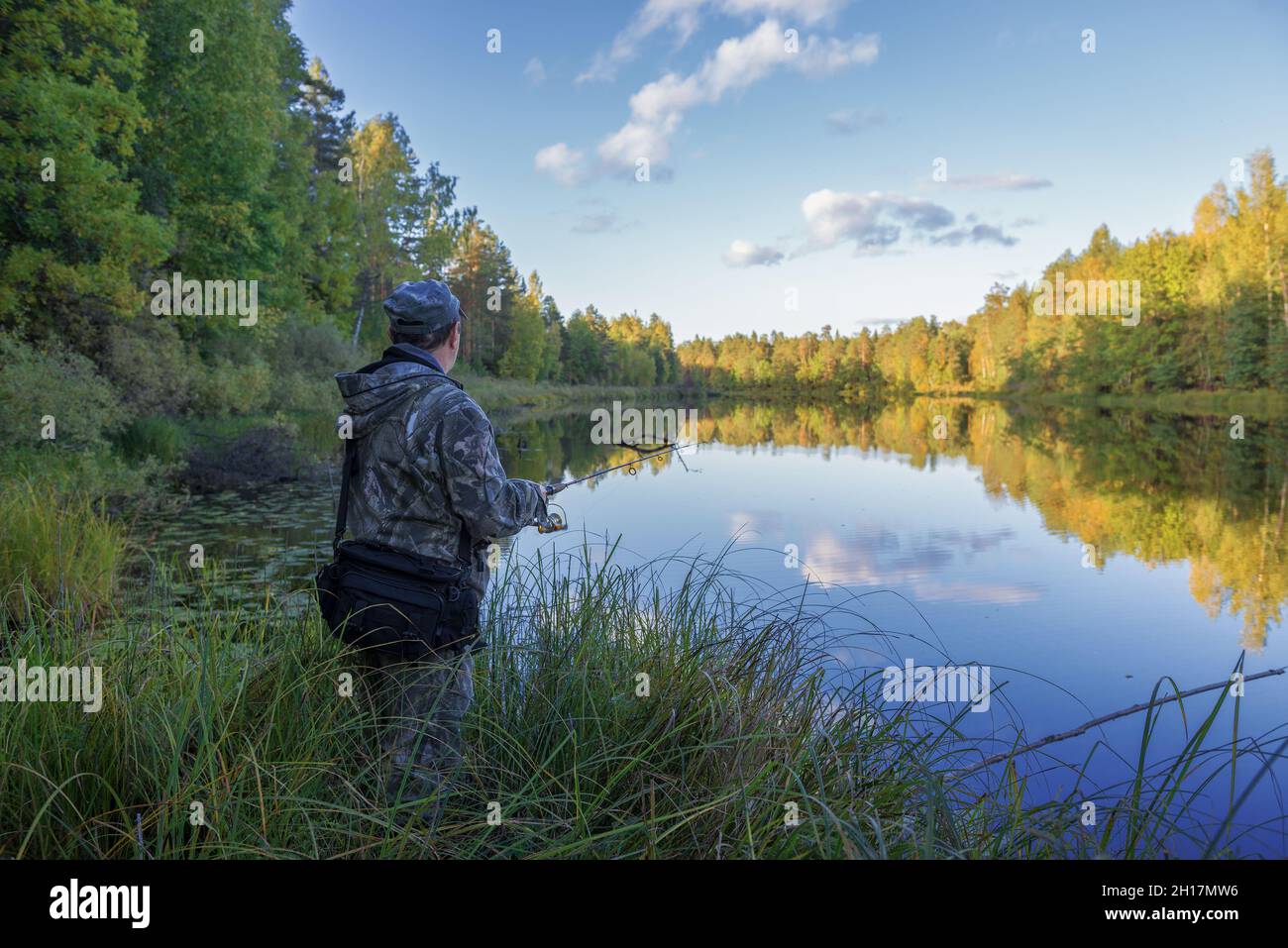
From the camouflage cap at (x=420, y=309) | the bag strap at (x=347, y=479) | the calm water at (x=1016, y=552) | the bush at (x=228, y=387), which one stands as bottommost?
the calm water at (x=1016, y=552)

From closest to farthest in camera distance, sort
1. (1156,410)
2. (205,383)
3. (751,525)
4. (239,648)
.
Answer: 1. (239,648)
2. (751,525)
3. (205,383)
4. (1156,410)

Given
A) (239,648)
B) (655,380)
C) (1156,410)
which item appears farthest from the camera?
(655,380)

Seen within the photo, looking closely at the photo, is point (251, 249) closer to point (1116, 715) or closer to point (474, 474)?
point (474, 474)

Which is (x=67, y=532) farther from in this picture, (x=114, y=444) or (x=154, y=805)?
(x=114, y=444)

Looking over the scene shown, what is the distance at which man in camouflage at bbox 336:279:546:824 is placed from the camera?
2.89m

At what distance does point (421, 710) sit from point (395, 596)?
490 millimetres

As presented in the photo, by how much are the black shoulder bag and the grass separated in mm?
274

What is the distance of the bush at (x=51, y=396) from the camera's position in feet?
38.0

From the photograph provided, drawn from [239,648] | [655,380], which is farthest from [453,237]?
[655,380]

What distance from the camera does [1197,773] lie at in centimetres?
568

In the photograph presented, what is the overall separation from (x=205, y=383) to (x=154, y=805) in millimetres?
19073

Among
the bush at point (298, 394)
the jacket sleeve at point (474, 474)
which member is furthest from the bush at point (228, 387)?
the jacket sleeve at point (474, 474)

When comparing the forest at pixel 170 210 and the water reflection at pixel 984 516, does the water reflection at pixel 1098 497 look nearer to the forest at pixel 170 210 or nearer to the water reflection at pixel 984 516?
the water reflection at pixel 984 516

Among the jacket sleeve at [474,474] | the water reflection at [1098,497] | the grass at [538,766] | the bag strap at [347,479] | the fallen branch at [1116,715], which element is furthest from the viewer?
the water reflection at [1098,497]
